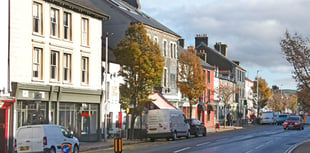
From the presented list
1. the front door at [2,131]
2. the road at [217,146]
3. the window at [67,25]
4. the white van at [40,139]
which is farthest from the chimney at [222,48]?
the white van at [40,139]

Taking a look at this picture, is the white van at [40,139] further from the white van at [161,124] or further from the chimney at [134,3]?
the chimney at [134,3]

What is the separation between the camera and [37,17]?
35.0 meters

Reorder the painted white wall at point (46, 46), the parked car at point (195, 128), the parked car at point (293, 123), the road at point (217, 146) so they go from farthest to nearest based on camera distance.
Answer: the parked car at point (293, 123)
the parked car at point (195, 128)
the painted white wall at point (46, 46)
the road at point (217, 146)

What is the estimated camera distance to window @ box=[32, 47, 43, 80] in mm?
34656

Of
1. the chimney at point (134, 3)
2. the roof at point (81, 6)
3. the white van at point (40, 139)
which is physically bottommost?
the white van at point (40, 139)

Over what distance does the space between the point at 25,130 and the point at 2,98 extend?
5.87 m

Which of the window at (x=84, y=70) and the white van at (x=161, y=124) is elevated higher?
the window at (x=84, y=70)

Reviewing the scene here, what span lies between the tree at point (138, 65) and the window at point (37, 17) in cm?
839

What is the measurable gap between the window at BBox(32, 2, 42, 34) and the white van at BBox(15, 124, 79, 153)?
10.8m

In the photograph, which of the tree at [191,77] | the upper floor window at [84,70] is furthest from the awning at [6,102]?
the tree at [191,77]

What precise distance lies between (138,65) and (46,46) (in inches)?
329

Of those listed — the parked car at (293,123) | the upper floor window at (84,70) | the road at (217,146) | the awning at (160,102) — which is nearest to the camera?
the road at (217,146)

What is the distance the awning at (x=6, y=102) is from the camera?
30578 mm

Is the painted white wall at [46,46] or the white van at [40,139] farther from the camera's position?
the painted white wall at [46,46]
